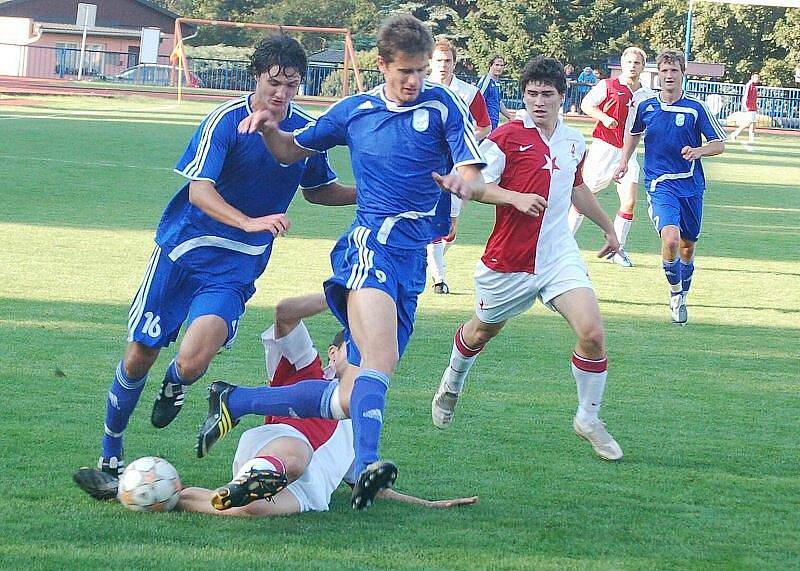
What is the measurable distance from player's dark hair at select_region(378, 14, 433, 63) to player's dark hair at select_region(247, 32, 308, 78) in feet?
1.16

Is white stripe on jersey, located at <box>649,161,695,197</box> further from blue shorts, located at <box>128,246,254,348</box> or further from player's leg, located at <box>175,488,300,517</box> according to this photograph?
player's leg, located at <box>175,488,300,517</box>

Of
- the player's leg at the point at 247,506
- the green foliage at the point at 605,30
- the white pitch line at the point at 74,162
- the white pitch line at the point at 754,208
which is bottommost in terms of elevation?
the white pitch line at the point at 74,162

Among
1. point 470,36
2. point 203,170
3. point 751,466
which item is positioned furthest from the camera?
point 470,36

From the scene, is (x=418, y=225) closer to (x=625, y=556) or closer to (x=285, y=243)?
(x=625, y=556)

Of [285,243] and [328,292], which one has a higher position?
[328,292]

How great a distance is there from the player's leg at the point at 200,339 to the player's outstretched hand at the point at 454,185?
1.08 m

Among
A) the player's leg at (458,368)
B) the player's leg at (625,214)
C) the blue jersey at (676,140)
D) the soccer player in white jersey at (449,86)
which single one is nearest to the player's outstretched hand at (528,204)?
the player's leg at (458,368)

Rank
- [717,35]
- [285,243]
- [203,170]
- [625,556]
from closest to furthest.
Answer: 1. [625,556]
2. [203,170]
3. [285,243]
4. [717,35]

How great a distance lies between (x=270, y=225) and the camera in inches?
198

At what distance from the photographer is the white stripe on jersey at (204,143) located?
5305 mm

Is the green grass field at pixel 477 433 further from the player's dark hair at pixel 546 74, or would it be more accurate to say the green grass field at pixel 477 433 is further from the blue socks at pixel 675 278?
the player's dark hair at pixel 546 74

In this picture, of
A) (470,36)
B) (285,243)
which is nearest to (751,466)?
(285,243)

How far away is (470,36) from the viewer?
→ 58.8 m

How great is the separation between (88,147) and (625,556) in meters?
20.5
